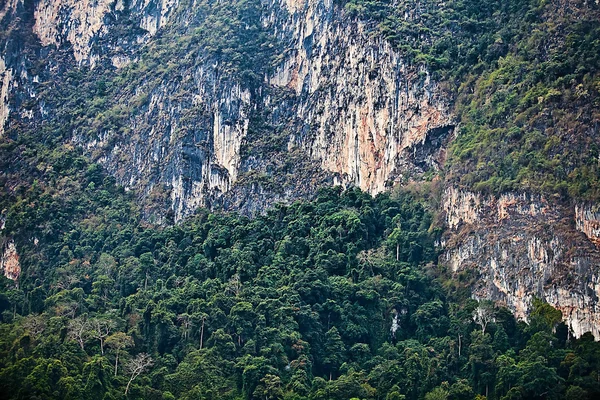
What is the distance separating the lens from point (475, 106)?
82.4 meters

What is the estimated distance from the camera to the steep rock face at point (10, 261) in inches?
3465

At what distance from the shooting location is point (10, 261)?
88.7 metres

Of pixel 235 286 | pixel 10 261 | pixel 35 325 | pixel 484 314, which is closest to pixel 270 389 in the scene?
pixel 235 286

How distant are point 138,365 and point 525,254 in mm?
23496

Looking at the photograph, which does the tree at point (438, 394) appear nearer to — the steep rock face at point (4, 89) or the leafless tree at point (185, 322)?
the leafless tree at point (185, 322)

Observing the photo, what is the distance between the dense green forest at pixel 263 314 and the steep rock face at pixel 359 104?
3154mm

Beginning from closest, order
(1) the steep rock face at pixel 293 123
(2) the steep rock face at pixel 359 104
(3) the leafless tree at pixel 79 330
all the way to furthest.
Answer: (3) the leafless tree at pixel 79 330, (2) the steep rock face at pixel 359 104, (1) the steep rock face at pixel 293 123

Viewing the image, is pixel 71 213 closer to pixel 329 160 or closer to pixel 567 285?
pixel 329 160

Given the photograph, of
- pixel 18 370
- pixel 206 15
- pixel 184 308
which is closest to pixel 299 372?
pixel 184 308

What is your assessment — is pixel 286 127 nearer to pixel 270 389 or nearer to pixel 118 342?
pixel 118 342

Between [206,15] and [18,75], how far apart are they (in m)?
16.9

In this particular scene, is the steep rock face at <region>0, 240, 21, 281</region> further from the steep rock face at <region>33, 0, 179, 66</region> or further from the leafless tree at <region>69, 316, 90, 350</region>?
the steep rock face at <region>33, 0, 179, 66</region>

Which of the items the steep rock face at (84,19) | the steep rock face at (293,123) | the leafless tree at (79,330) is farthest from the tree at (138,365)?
the steep rock face at (84,19)

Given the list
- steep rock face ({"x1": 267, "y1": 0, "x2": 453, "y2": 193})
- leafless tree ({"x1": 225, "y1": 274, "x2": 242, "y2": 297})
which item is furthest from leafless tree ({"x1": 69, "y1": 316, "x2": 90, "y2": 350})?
steep rock face ({"x1": 267, "y1": 0, "x2": 453, "y2": 193})
